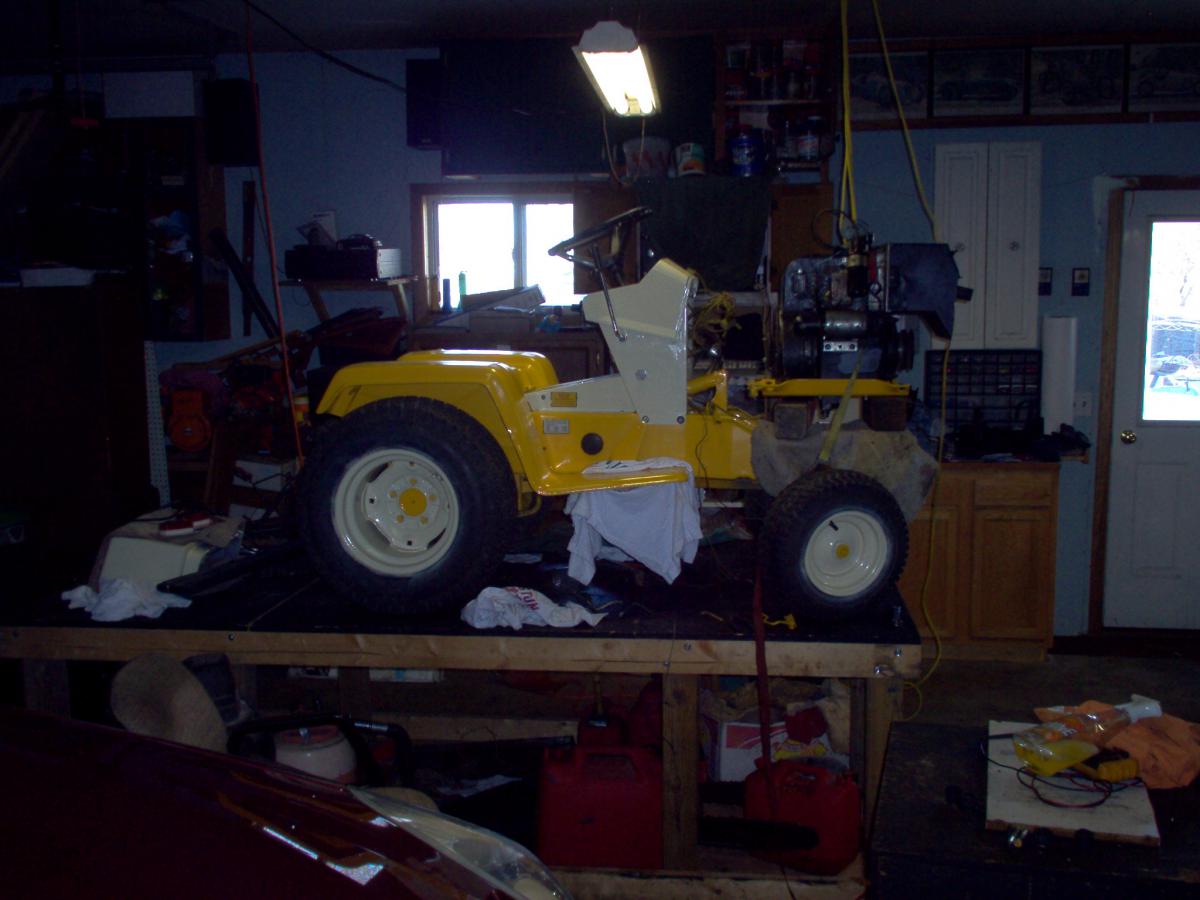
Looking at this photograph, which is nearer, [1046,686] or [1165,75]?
[1046,686]

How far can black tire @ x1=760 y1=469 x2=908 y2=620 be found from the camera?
2.74 m

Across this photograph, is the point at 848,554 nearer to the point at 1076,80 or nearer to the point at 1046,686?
the point at 1046,686

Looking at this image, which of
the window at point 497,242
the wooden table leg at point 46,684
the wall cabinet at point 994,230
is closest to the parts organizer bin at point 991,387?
the wall cabinet at point 994,230

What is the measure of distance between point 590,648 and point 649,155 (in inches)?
133

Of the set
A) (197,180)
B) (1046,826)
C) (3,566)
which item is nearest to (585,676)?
(1046,826)

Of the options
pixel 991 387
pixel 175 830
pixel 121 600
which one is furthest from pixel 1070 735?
pixel 991 387

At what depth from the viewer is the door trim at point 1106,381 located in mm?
5336

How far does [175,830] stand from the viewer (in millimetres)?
1455

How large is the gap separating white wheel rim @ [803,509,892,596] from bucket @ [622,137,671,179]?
9.70 ft

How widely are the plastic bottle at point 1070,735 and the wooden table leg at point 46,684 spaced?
114 inches

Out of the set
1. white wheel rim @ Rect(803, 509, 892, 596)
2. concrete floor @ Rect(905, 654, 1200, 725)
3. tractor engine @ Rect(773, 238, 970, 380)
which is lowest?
concrete floor @ Rect(905, 654, 1200, 725)

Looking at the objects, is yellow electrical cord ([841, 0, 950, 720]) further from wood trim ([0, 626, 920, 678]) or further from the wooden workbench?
wood trim ([0, 626, 920, 678])

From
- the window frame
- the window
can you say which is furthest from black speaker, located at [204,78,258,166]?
the window

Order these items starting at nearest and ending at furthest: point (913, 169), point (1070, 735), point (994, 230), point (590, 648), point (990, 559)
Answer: point (1070, 735), point (590, 648), point (913, 169), point (990, 559), point (994, 230)
